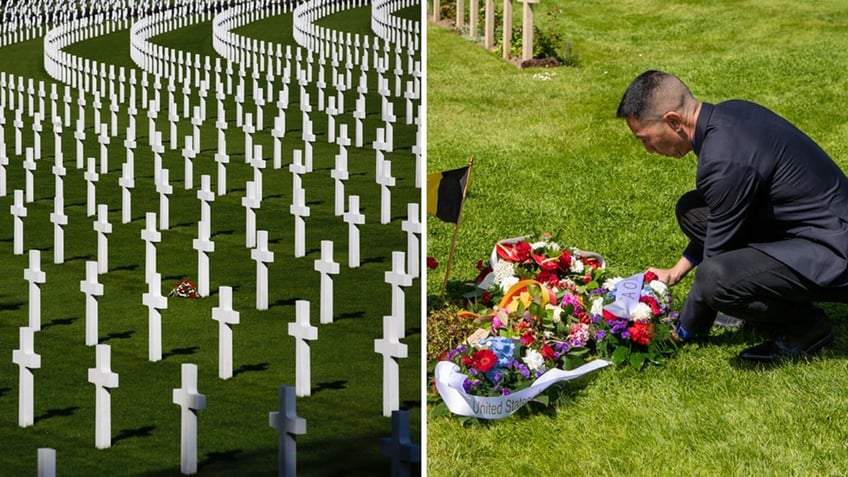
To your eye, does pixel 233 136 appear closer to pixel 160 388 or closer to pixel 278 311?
pixel 278 311

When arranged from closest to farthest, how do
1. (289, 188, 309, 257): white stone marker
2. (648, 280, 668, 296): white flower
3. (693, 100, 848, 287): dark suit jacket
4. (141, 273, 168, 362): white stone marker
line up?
(693, 100, 848, 287): dark suit jacket
(648, 280, 668, 296): white flower
(141, 273, 168, 362): white stone marker
(289, 188, 309, 257): white stone marker

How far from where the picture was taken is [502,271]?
8828 millimetres

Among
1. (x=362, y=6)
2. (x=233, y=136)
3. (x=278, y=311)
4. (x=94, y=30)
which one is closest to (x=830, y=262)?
(x=278, y=311)

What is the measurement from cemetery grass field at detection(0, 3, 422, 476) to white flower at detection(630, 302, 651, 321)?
3.86 feet

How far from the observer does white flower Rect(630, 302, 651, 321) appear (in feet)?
24.2

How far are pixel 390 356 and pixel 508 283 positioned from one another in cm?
178

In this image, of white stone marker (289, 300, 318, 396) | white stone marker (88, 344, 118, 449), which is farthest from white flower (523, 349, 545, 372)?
white stone marker (88, 344, 118, 449)

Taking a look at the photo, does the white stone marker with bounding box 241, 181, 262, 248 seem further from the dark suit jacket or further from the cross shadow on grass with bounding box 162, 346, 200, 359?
the dark suit jacket

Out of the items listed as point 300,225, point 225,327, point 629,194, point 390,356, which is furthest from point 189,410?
point 629,194

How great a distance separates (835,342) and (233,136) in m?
13.0

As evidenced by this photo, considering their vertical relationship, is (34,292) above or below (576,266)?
below

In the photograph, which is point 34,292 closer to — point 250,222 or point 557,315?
point 250,222

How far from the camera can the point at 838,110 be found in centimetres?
1555

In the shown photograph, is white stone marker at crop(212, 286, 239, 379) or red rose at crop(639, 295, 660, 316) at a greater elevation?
red rose at crop(639, 295, 660, 316)
